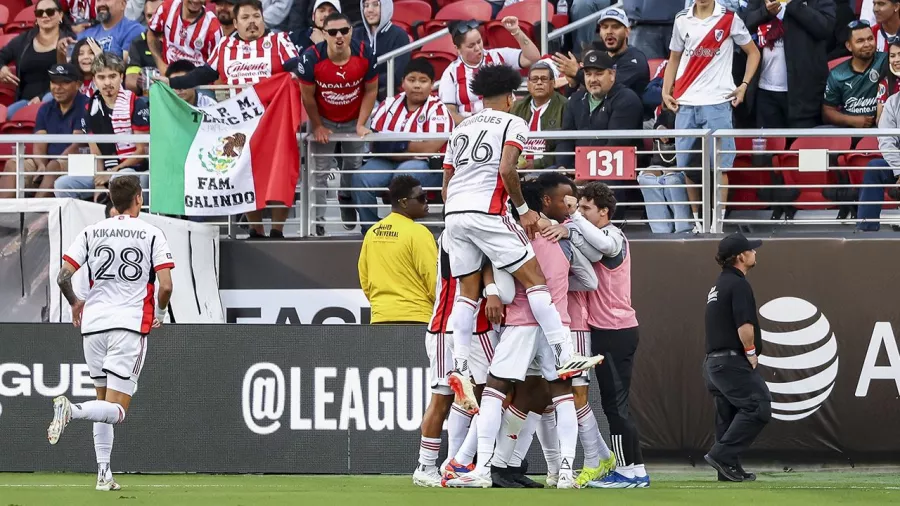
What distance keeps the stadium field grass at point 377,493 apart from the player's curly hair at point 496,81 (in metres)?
2.62

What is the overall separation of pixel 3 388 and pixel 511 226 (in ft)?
17.6

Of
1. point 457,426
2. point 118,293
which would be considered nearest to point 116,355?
point 118,293

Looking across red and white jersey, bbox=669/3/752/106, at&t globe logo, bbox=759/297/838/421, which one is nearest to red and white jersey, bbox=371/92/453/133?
red and white jersey, bbox=669/3/752/106

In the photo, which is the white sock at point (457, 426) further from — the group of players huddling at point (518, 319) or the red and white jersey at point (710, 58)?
the red and white jersey at point (710, 58)

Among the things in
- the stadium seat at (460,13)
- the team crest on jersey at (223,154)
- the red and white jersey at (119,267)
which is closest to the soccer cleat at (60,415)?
the red and white jersey at (119,267)

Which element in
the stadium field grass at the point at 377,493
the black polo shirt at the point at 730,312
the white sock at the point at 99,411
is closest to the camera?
the stadium field grass at the point at 377,493

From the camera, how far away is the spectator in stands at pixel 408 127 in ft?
42.4

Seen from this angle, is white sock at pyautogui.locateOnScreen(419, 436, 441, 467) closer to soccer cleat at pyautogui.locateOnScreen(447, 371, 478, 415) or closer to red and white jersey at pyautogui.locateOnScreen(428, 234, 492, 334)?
soccer cleat at pyautogui.locateOnScreen(447, 371, 478, 415)

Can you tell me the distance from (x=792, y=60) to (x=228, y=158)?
5.42 m

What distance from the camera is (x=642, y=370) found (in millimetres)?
12273

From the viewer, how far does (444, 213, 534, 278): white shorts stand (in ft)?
28.2

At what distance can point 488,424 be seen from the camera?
8.49 meters

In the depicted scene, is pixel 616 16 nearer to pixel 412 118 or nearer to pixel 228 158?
pixel 412 118

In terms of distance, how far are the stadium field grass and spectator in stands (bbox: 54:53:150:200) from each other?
3.54 meters
